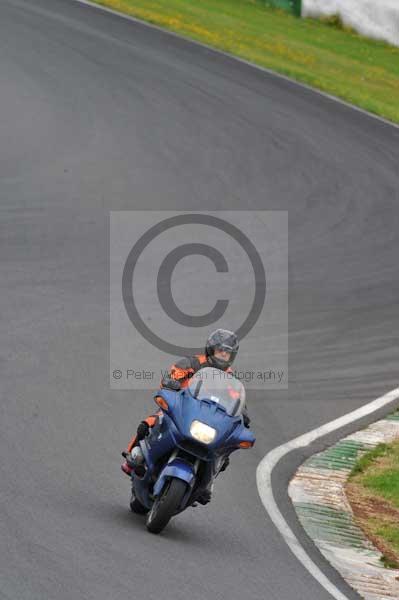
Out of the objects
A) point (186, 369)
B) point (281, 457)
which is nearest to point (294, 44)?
point (281, 457)

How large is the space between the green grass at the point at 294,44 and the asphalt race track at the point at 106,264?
3.53 ft

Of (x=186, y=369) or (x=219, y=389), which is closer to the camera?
(x=219, y=389)

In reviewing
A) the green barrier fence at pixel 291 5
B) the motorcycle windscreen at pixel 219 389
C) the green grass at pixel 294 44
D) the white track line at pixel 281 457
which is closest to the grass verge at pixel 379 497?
the white track line at pixel 281 457

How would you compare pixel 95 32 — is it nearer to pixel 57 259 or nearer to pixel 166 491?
pixel 57 259

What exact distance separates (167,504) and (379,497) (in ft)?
10.0

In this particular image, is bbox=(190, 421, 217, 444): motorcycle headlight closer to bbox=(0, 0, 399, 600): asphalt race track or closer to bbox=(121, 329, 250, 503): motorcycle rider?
bbox=(121, 329, 250, 503): motorcycle rider

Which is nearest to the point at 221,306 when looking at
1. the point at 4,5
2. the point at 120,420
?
the point at 120,420

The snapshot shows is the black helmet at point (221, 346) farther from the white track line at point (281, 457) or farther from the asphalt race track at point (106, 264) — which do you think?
the white track line at point (281, 457)

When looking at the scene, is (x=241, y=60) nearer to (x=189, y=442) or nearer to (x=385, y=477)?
(x=385, y=477)

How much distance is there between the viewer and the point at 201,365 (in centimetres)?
914

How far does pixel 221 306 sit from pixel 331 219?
4.56 metres

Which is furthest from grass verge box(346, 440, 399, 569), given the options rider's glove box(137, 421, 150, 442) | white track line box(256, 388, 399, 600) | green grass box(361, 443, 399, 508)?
rider's glove box(137, 421, 150, 442)

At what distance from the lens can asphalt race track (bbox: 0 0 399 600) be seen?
7941 millimetres

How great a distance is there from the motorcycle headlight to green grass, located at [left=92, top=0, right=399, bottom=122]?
1834 centimetres
